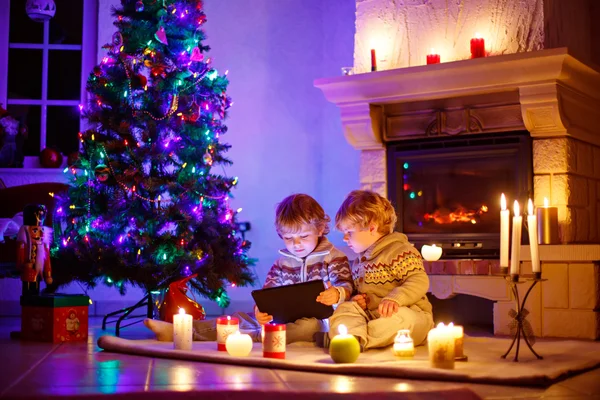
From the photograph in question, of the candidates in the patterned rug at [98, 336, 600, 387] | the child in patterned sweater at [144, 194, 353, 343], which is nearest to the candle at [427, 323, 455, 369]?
the patterned rug at [98, 336, 600, 387]

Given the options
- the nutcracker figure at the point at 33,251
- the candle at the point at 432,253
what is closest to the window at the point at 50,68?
the nutcracker figure at the point at 33,251

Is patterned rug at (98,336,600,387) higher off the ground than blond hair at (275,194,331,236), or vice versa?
blond hair at (275,194,331,236)

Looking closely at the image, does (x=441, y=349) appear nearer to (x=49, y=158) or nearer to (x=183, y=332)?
(x=183, y=332)

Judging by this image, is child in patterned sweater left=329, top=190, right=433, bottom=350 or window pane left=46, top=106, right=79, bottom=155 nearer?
child in patterned sweater left=329, top=190, right=433, bottom=350

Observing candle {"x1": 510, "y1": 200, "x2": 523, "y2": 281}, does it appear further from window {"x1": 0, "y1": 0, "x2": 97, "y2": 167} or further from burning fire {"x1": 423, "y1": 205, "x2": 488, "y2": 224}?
window {"x1": 0, "y1": 0, "x2": 97, "y2": 167}

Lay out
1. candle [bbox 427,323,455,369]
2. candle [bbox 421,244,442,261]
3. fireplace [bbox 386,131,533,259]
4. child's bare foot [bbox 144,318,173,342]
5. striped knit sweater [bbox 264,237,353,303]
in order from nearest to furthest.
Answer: candle [bbox 427,323,455,369], striped knit sweater [bbox 264,237,353,303], child's bare foot [bbox 144,318,173,342], candle [bbox 421,244,442,261], fireplace [bbox 386,131,533,259]

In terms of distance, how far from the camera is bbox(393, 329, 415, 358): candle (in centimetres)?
303

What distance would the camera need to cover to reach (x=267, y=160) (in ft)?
19.2

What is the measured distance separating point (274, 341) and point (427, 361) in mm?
584

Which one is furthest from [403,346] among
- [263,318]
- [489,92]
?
[489,92]

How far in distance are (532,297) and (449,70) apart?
1.36 meters

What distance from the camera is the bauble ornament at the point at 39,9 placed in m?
5.85

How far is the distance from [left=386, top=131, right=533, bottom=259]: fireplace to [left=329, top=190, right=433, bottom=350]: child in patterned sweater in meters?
1.30

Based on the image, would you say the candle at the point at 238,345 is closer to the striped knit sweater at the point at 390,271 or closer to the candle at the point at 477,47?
the striped knit sweater at the point at 390,271
